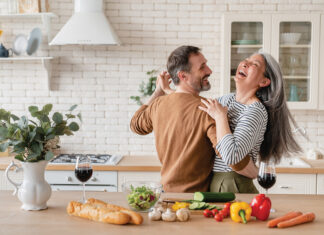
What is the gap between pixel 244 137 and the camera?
222 centimetres

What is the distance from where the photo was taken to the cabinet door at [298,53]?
400cm

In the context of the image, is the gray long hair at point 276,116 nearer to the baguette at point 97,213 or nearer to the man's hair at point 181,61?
the man's hair at point 181,61

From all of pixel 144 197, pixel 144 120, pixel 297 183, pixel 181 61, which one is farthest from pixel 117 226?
pixel 297 183

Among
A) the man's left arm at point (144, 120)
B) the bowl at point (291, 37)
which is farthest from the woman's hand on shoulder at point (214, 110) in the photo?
the bowl at point (291, 37)

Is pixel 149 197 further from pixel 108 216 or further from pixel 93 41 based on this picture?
pixel 93 41

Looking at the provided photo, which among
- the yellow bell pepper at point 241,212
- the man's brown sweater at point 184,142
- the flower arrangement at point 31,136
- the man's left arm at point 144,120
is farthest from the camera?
the man's left arm at point 144,120

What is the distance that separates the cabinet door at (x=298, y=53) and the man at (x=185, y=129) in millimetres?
1775

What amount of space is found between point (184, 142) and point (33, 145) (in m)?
0.82

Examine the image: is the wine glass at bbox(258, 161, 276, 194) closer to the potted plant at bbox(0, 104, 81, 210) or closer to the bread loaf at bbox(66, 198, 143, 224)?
the bread loaf at bbox(66, 198, 143, 224)

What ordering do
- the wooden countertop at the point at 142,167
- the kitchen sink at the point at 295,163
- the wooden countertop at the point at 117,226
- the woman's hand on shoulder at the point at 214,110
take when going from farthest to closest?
the kitchen sink at the point at 295,163 < the wooden countertop at the point at 142,167 < the woman's hand on shoulder at the point at 214,110 < the wooden countertop at the point at 117,226

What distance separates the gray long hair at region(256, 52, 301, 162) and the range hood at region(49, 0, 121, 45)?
1.83 meters

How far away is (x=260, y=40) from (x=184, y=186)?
2.14 m

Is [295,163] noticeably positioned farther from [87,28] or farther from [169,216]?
[169,216]

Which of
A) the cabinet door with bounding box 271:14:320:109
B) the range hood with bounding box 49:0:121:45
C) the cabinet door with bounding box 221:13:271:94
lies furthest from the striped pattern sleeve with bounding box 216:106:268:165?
the range hood with bounding box 49:0:121:45
